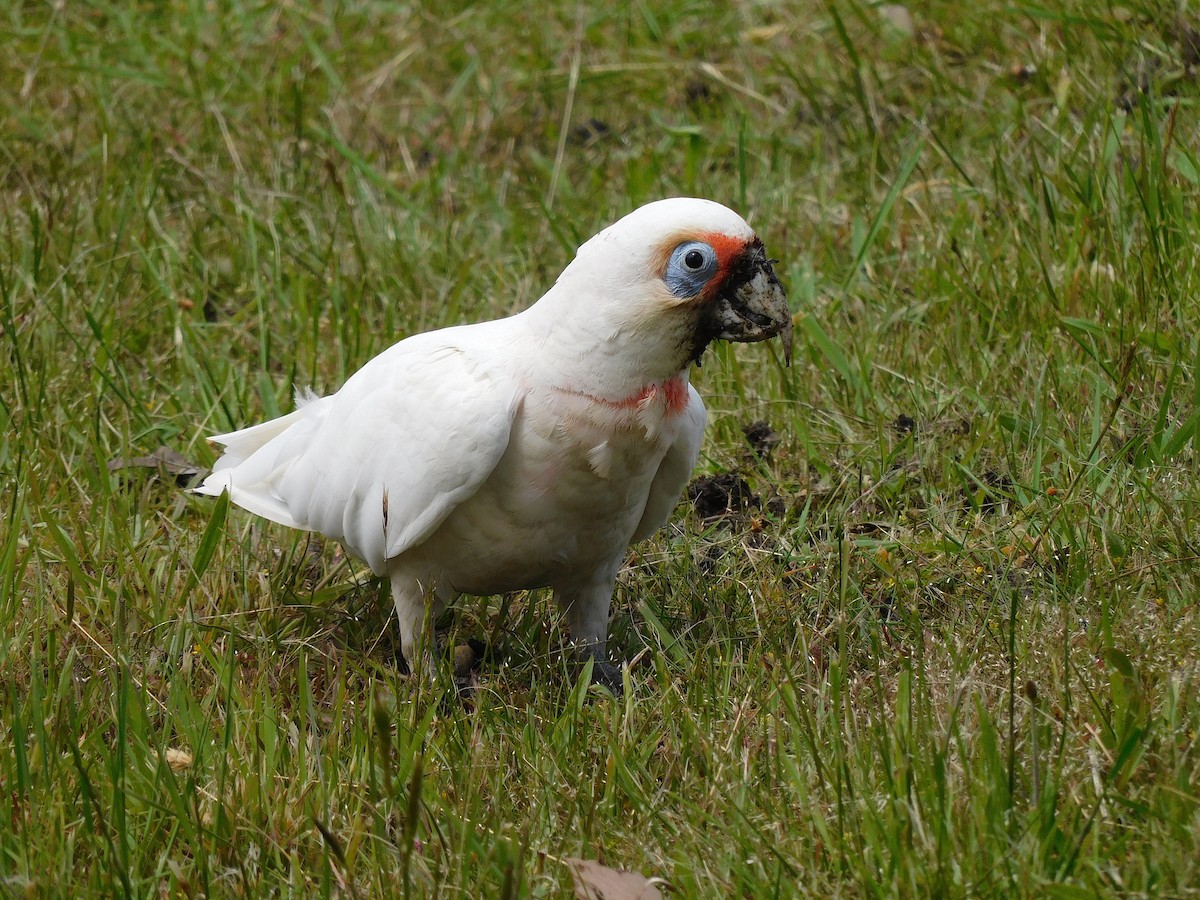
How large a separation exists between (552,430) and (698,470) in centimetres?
117

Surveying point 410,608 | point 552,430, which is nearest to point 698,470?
point 410,608

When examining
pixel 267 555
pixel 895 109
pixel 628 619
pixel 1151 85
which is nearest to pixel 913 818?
pixel 628 619

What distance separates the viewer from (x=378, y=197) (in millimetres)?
5531

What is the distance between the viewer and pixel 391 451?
314 centimetres

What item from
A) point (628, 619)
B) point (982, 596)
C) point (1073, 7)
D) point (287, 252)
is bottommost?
point (628, 619)

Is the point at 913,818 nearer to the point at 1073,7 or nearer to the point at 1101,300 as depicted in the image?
the point at 1101,300

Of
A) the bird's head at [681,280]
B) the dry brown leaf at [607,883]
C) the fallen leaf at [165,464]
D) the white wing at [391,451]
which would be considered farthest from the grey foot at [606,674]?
the fallen leaf at [165,464]

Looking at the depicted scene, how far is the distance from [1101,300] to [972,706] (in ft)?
5.97

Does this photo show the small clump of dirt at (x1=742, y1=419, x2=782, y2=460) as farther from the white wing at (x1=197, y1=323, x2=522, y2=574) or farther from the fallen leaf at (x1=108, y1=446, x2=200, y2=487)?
the fallen leaf at (x1=108, y1=446, x2=200, y2=487)

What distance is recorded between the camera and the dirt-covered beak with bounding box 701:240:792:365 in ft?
9.33

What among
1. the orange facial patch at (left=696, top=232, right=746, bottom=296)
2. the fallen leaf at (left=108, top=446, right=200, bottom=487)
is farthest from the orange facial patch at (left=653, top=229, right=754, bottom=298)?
the fallen leaf at (left=108, top=446, right=200, bottom=487)

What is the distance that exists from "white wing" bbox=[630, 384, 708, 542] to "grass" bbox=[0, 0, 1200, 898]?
9.9 inches

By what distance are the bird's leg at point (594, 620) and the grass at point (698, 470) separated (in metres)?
0.10

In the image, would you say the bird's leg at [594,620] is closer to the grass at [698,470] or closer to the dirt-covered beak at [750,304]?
the grass at [698,470]
